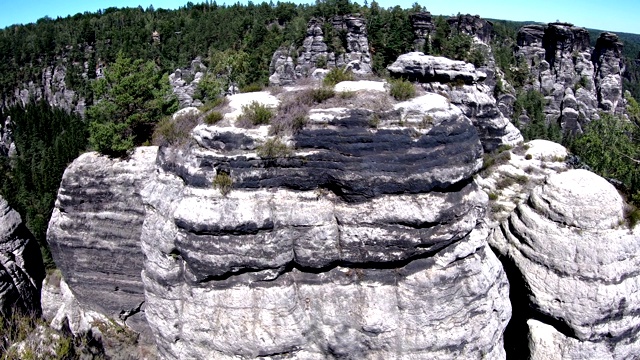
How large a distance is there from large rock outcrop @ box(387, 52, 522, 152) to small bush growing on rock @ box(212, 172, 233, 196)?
94.4 feet

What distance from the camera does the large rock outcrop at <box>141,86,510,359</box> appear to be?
1445cm

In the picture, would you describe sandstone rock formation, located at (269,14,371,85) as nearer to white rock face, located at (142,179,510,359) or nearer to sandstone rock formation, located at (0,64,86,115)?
sandstone rock formation, located at (0,64,86,115)

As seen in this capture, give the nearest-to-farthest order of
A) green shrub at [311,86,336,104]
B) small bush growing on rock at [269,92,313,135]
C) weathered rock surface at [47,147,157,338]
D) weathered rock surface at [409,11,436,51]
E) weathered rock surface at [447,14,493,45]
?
small bush growing on rock at [269,92,313,135]
green shrub at [311,86,336,104]
weathered rock surface at [47,147,157,338]
weathered rock surface at [409,11,436,51]
weathered rock surface at [447,14,493,45]

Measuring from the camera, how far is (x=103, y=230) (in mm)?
21531

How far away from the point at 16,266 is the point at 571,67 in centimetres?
10494

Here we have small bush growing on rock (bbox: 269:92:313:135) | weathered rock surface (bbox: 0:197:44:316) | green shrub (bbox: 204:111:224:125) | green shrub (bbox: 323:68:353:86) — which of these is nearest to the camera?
small bush growing on rock (bbox: 269:92:313:135)

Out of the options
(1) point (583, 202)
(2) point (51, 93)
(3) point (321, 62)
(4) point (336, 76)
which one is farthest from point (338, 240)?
(2) point (51, 93)

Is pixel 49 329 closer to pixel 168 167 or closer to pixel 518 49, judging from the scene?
pixel 168 167

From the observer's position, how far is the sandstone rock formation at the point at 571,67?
92750 millimetres

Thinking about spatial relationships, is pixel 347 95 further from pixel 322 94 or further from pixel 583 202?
pixel 583 202

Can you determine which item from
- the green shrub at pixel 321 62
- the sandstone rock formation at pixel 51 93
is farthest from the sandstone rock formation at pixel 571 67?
the sandstone rock formation at pixel 51 93

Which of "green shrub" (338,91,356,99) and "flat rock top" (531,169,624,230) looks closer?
"green shrub" (338,91,356,99)

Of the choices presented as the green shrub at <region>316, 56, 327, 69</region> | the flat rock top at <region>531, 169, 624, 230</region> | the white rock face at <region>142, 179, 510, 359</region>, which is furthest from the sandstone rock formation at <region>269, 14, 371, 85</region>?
the white rock face at <region>142, 179, 510, 359</region>

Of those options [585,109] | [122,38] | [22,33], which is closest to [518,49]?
[585,109]
